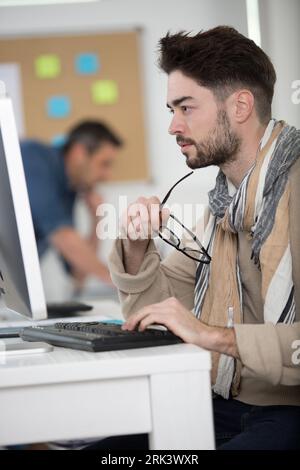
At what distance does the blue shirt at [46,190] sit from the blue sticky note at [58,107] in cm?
20

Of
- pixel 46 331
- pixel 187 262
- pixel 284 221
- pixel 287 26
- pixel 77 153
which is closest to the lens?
pixel 46 331

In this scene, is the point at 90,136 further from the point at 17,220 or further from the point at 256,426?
the point at 17,220

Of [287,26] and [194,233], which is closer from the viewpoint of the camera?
[194,233]

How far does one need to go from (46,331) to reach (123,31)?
Result: 3.54m

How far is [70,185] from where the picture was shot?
14.3 ft

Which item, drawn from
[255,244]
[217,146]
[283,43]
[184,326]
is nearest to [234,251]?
[255,244]

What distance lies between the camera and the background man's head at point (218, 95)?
1.58 meters

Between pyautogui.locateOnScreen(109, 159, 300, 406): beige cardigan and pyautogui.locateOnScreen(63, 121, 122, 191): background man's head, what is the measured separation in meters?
2.74

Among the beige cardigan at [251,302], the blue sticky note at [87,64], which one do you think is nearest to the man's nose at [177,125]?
the beige cardigan at [251,302]

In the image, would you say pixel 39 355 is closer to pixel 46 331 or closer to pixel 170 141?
pixel 46 331

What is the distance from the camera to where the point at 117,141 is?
4469 millimetres

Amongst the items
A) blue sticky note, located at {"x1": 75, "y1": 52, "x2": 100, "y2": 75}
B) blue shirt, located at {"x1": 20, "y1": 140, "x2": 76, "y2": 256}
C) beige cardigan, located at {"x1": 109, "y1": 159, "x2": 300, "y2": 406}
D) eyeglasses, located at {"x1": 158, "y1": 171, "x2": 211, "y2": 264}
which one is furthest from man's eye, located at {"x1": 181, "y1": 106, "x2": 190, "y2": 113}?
blue sticky note, located at {"x1": 75, "y1": 52, "x2": 100, "y2": 75}

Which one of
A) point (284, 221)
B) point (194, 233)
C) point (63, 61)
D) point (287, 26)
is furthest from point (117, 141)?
point (284, 221)

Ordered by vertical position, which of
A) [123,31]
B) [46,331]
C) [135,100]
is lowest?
[46,331]
